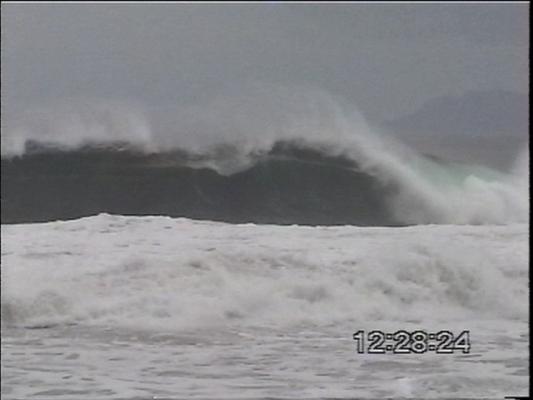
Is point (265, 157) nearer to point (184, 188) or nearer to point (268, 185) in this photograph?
point (268, 185)

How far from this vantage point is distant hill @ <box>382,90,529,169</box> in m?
2.94

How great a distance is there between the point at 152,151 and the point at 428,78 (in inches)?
33.6

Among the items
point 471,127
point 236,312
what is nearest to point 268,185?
point 236,312

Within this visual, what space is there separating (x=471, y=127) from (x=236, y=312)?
901mm

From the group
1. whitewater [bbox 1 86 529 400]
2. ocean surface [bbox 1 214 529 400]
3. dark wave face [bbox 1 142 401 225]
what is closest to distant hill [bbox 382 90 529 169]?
whitewater [bbox 1 86 529 400]

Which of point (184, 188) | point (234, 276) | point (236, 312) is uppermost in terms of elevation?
point (184, 188)

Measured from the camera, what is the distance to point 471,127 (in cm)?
299

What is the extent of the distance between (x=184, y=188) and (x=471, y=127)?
89 cm

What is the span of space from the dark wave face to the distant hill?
0.20 meters

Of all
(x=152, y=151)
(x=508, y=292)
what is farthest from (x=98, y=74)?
(x=508, y=292)

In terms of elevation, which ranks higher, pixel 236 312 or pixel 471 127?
pixel 471 127

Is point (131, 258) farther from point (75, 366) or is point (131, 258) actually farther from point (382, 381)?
point (382, 381)

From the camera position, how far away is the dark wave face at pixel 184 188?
2.93 m

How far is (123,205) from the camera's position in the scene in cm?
294
